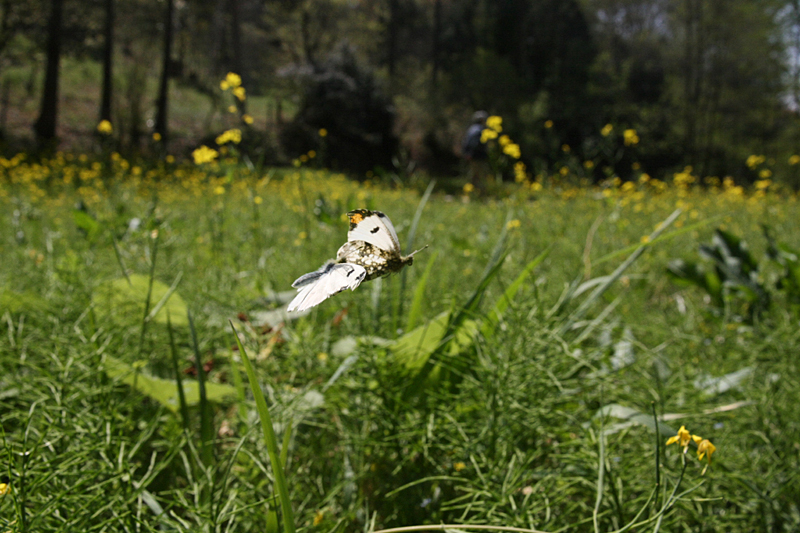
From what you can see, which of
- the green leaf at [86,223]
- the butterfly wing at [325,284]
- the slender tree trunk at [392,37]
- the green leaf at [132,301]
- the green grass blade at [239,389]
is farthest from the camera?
the slender tree trunk at [392,37]

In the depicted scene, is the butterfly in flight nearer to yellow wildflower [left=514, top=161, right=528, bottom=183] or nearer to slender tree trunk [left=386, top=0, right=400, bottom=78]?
yellow wildflower [left=514, top=161, right=528, bottom=183]

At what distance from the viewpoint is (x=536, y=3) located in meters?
23.5

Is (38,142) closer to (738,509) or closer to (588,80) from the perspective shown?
(738,509)

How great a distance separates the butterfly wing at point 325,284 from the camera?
0.27m

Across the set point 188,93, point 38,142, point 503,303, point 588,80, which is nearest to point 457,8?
point 588,80

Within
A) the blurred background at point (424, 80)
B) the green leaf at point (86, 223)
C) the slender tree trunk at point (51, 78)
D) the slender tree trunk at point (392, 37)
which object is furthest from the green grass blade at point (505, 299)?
the slender tree trunk at point (392, 37)

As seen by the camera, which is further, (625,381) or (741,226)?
(741,226)

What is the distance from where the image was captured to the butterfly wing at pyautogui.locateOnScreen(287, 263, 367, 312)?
27 cm

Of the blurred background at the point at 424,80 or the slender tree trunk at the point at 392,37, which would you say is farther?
the slender tree trunk at the point at 392,37

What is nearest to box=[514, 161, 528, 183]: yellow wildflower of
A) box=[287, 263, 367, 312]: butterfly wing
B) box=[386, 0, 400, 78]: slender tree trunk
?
box=[287, 263, 367, 312]: butterfly wing

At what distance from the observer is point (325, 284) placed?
1.02 feet

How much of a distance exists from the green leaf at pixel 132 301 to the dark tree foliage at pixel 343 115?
13.0 m

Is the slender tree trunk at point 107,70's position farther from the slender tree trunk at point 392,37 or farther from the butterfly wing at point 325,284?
the butterfly wing at point 325,284

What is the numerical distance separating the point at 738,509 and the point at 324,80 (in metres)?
15.1
